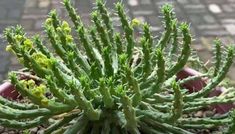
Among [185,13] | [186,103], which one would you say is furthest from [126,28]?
[185,13]

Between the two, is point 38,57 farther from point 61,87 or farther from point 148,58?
point 148,58

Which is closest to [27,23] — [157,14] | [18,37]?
[157,14]

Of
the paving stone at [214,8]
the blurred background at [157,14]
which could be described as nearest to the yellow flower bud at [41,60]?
the blurred background at [157,14]

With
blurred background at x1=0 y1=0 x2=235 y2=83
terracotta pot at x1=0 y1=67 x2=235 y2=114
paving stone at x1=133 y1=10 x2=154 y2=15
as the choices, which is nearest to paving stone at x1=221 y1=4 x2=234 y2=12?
Result: blurred background at x1=0 y1=0 x2=235 y2=83

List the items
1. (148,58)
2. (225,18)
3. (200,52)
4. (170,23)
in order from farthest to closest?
(225,18)
(200,52)
(170,23)
(148,58)

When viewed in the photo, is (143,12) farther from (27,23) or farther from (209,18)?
(27,23)

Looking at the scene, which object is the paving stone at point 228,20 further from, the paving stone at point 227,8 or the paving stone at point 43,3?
the paving stone at point 43,3
